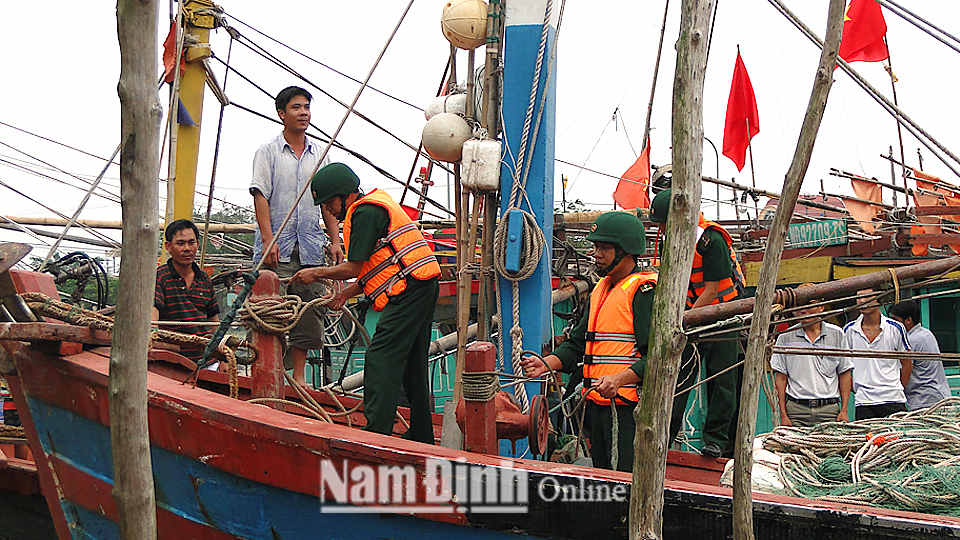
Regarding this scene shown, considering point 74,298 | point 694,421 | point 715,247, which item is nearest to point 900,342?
point 715,247

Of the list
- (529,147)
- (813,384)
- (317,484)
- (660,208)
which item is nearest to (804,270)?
(813,384)

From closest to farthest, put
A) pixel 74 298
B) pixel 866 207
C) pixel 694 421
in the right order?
pixel 74 298, pixel 694 421, pixel 866 207

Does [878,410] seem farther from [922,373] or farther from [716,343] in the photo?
[716,343]

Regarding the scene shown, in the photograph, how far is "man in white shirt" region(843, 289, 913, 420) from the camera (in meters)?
5.88

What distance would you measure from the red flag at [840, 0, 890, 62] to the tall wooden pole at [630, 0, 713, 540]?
5437 mm

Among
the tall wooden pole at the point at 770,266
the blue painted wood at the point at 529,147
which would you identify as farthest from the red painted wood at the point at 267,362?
the tall wooden pole at the point at 770,266

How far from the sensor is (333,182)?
13.0 ft

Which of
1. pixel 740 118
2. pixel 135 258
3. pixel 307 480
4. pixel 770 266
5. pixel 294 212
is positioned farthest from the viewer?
pixel 740 118

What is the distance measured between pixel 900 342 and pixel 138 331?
19.1 ft

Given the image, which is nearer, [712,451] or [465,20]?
[712,451]

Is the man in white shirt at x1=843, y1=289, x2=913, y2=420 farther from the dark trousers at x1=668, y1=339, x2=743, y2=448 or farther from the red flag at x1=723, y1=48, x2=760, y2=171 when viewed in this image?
the red flag at x1=723, y1=48, x2=760, y2=171

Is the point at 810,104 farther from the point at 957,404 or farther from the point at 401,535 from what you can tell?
the point at 957,404

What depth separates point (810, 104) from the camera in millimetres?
1854

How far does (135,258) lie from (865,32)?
652cm
